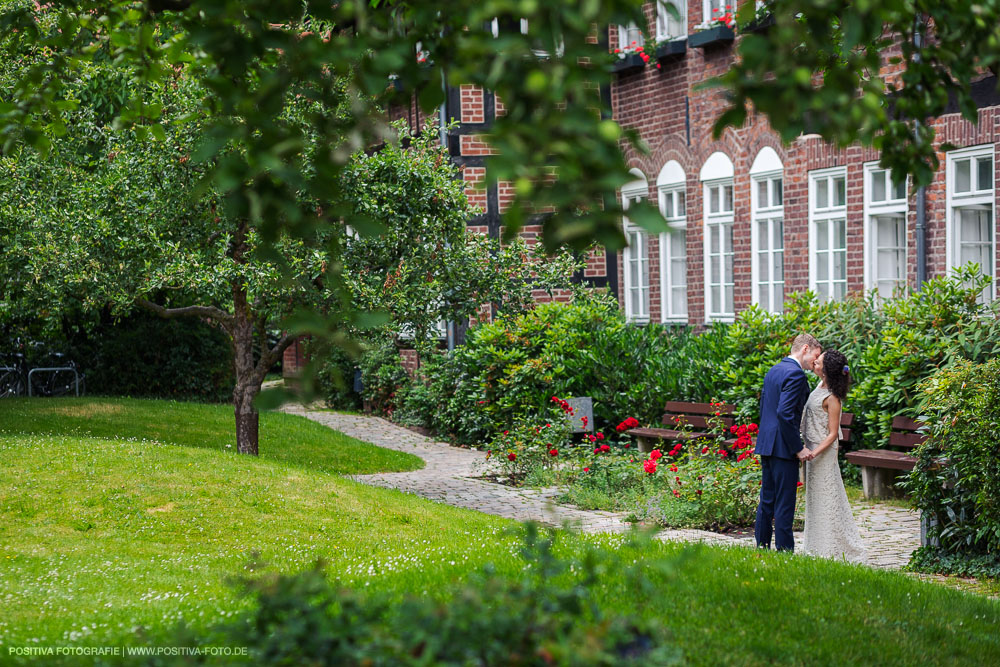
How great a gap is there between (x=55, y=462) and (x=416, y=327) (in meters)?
3.87

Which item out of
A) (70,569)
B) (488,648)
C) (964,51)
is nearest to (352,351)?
(488,648)

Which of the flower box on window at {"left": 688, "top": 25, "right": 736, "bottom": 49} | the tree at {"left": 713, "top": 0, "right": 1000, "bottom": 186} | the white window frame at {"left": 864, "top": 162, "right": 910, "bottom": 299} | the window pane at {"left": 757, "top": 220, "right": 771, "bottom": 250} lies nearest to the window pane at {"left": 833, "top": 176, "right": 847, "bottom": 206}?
the white window frame at {"left": 864, "top": 162, "right": 910, "bottom": 299}

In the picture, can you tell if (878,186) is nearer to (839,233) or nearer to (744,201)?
(839,233)

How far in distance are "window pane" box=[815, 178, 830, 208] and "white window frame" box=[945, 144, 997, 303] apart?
2.03 m

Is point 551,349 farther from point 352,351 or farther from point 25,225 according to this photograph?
point 352,351

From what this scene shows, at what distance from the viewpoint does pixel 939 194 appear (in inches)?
492

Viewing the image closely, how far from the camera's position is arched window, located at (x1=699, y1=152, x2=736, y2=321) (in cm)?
1608

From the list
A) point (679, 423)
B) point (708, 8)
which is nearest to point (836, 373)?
point (679, 423)

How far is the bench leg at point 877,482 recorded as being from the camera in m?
10.8

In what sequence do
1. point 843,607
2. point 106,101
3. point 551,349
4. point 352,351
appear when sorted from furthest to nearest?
1. point 551,349
2. point 106,101
3. point 843,607
4. point 352,351

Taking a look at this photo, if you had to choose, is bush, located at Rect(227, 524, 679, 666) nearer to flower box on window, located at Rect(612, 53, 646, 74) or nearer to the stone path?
the stone path

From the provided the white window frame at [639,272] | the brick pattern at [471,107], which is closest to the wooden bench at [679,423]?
the white window frame at [639,272]

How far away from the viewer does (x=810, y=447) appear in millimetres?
7941

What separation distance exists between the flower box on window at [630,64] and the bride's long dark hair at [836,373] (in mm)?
10129
